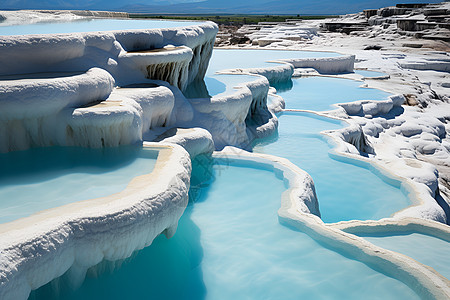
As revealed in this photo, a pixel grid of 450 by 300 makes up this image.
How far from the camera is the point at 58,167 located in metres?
3.25

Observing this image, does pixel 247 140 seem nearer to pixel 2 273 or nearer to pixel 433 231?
pixel 433 231

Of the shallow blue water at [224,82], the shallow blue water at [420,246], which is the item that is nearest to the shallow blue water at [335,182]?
the shallow blue water at [420,246]

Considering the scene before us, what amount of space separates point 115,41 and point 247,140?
2.66m

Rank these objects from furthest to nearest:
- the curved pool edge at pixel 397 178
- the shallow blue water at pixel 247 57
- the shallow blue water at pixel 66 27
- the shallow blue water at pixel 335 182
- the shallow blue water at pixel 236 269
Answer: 1. the shallow blue water at pixel 247 57
2. the shallow blue water at pixel 66 27
3. the shallow blue water at pixel 335 182
4. the curved pool edge at pixel 397 178
5. the shallow blue water at pixel 236 269

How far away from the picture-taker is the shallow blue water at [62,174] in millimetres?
2691

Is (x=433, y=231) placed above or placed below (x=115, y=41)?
below

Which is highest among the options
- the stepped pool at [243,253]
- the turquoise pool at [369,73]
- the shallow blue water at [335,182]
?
the stepped pool at [243,253]

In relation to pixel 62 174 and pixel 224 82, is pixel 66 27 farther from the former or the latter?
pixel 62 174

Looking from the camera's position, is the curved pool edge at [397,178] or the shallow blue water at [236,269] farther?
the curved pool edge at [397,178]

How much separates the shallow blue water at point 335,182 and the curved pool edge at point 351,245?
0.57 metres

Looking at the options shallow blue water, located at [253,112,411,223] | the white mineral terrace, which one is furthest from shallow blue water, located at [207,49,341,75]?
shallow blue water, located at [253,112,411,223]

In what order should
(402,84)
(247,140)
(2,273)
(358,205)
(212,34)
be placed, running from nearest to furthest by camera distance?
(2,273) → (358,205) → (247,140) → (212,34) → (402,84)

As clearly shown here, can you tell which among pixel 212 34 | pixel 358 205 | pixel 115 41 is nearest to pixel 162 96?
pixel 115 41

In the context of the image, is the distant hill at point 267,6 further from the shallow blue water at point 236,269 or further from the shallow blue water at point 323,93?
the shallow blue water at point 236,269
